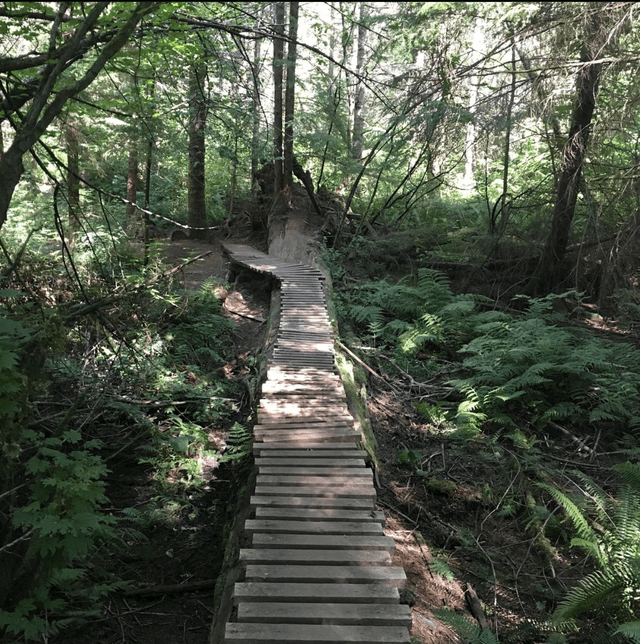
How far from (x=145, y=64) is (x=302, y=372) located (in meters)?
4.33

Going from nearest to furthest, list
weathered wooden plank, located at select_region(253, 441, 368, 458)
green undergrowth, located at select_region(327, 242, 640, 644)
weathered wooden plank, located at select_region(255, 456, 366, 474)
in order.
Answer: green undergrowth, located at select_region(327, 242, 640, 644), weathered wooden plank, located at select_region(255, 456, 366, 474), weathered wooden plank, located at select_region(253, 441, 368, 458)

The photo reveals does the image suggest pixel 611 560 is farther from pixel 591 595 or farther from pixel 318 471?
pixel 318 471

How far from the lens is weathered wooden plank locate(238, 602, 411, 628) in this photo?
3477mm

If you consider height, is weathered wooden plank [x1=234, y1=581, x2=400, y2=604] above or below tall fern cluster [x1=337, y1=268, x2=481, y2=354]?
below

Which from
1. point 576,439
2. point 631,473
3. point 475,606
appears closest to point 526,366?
point 576,439

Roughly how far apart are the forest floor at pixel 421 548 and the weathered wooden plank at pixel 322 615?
0.96 meters

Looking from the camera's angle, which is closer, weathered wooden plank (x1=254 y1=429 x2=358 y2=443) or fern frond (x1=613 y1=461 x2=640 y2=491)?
weathered wooden plank (x1=254 y1=429 x2=358 y2=443)

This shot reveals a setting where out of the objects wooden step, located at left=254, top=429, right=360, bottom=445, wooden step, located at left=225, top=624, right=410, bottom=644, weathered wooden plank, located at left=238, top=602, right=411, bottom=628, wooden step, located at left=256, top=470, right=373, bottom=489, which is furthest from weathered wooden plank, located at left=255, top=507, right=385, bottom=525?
wooden step, located at left=254, top=429, right=360, bottom=445

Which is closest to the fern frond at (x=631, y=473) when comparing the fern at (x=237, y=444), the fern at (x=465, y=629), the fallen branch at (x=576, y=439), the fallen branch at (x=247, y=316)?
the fallen branch at (x=576, y=439)

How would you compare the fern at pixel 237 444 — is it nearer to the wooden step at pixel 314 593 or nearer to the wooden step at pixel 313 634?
the wooden step at pixel 314 593

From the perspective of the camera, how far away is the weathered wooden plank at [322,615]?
3.48 meters

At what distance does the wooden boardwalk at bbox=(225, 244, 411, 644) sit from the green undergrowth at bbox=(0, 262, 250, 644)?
3.45 feet

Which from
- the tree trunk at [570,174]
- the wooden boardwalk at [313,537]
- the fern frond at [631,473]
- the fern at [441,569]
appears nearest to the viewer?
the wooden boardwalk at [313,537]

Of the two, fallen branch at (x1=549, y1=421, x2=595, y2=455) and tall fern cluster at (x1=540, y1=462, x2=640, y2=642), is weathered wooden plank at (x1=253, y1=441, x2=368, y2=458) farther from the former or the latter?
fallen branch at (x1=549, y1=421, x2=595, y2=455)
